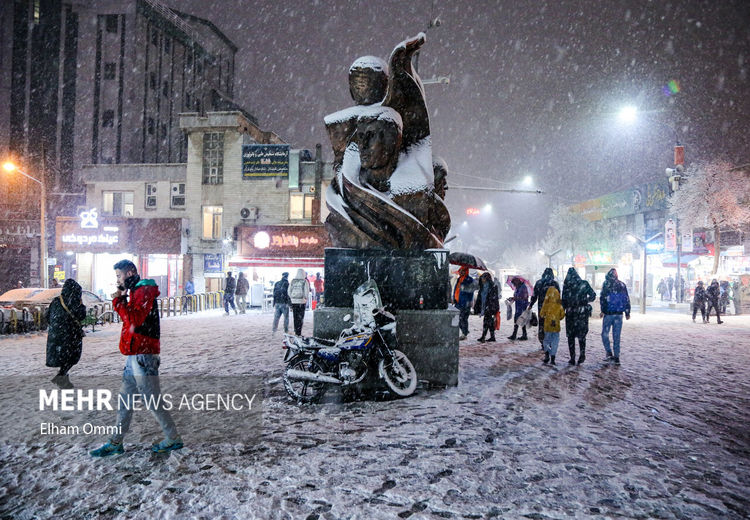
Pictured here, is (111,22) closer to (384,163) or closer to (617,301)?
(384,163)

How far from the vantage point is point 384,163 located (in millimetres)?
→ 7512

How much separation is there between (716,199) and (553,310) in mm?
29205

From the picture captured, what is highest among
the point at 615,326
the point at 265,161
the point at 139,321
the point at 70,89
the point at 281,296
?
the point at 70,89

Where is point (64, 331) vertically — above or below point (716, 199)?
below

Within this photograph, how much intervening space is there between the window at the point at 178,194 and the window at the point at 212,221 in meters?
1.90

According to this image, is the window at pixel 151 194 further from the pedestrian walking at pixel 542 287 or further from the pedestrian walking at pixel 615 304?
the pedestrian walking at pixel 615 304

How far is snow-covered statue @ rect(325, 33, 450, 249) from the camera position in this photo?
24.0 feet

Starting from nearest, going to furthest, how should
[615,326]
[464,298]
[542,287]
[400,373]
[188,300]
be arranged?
[400,373], [615,326], [542,287], [464,298], [188,300]

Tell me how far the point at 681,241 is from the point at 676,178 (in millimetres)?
12050

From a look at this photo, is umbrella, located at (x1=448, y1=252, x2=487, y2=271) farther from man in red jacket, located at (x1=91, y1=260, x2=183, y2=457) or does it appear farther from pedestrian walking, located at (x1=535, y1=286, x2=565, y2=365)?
man in red jacket, located at (x1=91, y1=260, x2=183, y2=457)

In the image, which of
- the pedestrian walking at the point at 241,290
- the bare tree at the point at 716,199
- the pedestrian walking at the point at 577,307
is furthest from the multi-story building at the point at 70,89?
the bare tree at the point at 716,199

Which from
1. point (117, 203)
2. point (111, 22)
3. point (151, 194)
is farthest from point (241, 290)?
point (111, 22)

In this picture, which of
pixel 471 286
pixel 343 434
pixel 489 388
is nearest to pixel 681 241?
pixel 471 286

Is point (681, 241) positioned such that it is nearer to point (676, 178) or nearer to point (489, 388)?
point (676, 178)
